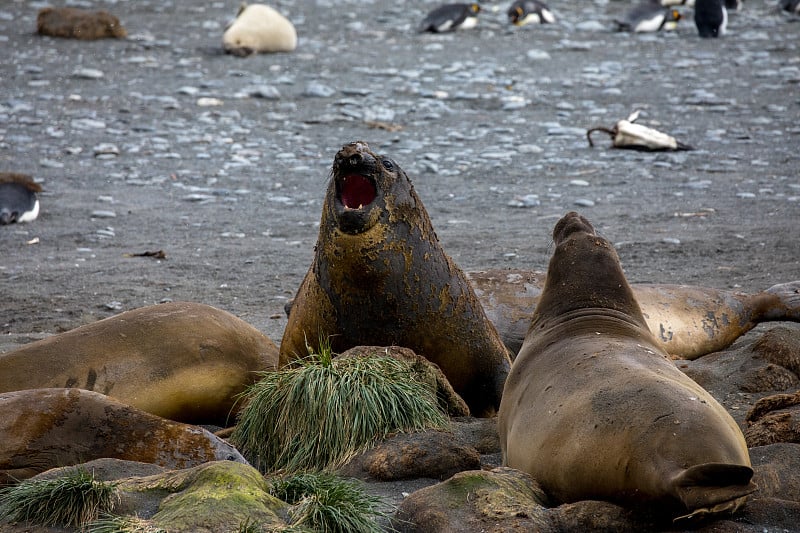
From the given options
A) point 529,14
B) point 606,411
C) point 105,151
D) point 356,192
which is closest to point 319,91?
point 105,151

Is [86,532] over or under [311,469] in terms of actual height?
over

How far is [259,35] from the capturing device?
15.6m

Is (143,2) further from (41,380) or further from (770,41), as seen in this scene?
(41,380)

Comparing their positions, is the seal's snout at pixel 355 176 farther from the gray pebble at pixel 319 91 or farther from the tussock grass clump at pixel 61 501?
the gray pebble at pixel 319 91

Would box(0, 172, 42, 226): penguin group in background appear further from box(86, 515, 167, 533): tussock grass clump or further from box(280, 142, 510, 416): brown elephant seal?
box(86, 515, 167, 533): tussock grass clump

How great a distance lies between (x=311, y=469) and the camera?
3971mm

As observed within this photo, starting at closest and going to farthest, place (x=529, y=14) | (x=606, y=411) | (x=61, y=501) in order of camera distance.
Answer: (x=61, y=501), (x=606, y=411), (x=529, y=14)

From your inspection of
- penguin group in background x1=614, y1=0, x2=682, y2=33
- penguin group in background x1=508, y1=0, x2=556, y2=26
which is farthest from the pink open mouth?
penguin group in background x1=508, y1=0, x2=556, y2=26

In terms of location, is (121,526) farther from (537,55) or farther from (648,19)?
(648,19)

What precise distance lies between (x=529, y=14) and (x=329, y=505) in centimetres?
1584

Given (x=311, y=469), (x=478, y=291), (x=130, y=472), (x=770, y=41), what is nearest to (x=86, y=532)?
(x=130, y=472)

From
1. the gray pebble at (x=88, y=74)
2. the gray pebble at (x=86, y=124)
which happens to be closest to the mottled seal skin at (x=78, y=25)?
the gray pebble at (x=88, y=74)

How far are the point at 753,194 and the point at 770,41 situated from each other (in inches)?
293

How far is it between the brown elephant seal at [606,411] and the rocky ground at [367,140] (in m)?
2.64
